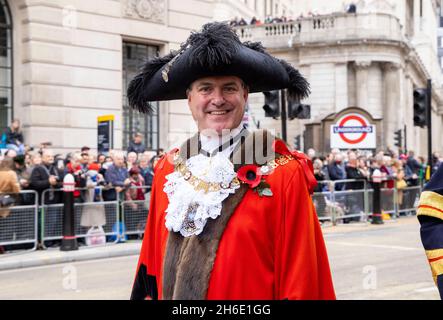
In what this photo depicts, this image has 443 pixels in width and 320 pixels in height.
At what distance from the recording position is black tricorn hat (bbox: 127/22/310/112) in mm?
3332

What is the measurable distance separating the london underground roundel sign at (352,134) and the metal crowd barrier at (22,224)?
10.2 meters

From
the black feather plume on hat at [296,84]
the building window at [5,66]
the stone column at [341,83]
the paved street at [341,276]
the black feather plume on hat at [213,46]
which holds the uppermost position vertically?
the stone column at [341,83]

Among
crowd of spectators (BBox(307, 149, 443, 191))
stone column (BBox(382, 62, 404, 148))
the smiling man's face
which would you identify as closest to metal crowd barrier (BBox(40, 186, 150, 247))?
crowd of spectators (BBox(307, 149, 443, 191))

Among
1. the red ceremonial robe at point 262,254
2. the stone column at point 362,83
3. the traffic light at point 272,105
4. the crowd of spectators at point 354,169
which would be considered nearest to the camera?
the red ceremonial robe at point 262,254

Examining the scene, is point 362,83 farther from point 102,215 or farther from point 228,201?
point 228,201

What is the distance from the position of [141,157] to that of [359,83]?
26.9 m

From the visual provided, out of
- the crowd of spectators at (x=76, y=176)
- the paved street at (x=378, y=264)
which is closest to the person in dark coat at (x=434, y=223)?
the paved street at (x=378, y=264)

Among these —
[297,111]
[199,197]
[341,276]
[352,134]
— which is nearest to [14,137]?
[297,111]

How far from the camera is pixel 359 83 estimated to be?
40.4 metres

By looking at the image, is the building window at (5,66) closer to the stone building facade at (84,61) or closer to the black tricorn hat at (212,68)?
the stone building facade at (84,61)

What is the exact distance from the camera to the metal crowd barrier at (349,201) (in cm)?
1819

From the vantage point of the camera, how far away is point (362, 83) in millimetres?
40312

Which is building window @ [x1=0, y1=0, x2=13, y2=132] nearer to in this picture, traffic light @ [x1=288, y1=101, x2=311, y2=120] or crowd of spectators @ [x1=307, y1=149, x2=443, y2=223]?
traffic light @ [x1=288, y1=101, x2=311, y2=120]
